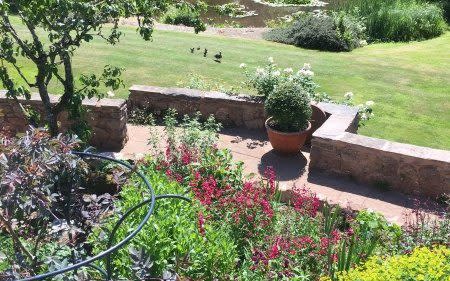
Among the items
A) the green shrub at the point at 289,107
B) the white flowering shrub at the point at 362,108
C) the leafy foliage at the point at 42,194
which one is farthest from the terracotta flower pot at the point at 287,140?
the leafy foliage at the point at 42,194

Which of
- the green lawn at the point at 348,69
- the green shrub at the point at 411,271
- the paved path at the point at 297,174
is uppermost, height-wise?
the green shrub at the point at 411,271

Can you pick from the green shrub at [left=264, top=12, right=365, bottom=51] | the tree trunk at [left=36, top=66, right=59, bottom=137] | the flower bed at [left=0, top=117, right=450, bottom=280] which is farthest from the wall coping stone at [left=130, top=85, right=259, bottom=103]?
the green shrub at [left=264, top=12, right=365, bottom=51]

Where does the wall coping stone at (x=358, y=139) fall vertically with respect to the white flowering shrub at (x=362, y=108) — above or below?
above

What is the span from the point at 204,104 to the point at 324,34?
6755mm

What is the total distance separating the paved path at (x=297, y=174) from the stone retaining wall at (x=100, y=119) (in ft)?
0.72

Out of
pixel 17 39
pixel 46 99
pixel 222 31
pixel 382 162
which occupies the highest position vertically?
pixel 17 39

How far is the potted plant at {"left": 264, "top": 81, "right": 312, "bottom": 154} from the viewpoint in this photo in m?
6.55

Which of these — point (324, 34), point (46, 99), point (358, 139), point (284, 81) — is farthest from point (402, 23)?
point (46, 99)

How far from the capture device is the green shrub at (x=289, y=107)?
257 inches

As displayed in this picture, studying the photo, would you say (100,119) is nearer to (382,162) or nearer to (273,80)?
(273,80)

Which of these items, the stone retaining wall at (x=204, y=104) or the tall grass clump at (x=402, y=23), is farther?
the tall grass clump at (x=402, y=23)

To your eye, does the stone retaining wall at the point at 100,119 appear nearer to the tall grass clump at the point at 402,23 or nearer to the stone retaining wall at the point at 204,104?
the stone retaining wall at the point at 204,104

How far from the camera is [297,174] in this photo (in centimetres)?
636

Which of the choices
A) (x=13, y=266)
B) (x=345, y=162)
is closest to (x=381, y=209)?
(x=345, y=162)
